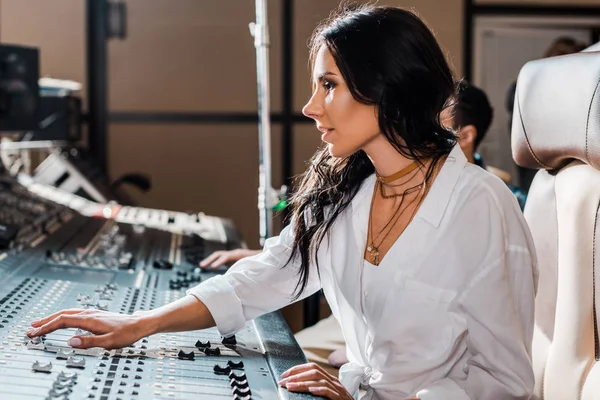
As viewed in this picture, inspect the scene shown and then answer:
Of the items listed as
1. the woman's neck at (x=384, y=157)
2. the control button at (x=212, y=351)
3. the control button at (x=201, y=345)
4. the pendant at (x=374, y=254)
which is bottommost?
the control button at (x=201, y=345)

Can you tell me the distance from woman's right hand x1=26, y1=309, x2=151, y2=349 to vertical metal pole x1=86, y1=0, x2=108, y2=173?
3.84 meters

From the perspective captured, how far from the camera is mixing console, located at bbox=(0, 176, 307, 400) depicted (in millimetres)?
1000

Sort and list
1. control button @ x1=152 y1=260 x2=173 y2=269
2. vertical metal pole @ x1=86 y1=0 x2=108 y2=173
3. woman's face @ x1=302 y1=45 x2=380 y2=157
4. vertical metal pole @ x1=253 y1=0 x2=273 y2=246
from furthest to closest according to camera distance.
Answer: vertical metal pole @ x1=86 y1=0 x2=108 y2=173, vertical metal pole @ x1=253 y1=0 x2=273 y2=246, control button @ x1=152 y1=260 x2=173 y2=269, woman's face @ x1=302 y1=45 x2=380 y2=157

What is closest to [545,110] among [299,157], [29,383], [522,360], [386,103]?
[386,103]

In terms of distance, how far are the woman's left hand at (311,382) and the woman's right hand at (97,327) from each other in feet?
0.83

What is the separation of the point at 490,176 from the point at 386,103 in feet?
0.66

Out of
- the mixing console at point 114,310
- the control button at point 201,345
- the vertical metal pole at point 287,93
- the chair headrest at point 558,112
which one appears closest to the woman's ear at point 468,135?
the mixing console at point 114,310

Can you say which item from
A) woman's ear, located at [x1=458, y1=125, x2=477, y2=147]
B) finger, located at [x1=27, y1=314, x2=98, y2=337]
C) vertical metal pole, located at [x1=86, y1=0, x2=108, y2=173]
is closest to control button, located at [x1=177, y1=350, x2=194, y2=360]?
finger, located at [x1=27, y1=314, x2=98, y2=337]

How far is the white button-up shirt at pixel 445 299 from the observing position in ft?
4.05

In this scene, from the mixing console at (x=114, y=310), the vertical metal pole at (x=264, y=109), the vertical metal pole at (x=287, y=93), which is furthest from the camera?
the vertical metal pole at (x=287, y=93)

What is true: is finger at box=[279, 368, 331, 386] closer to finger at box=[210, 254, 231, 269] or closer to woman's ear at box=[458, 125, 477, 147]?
finger at box=[210, 254, 231, 269]

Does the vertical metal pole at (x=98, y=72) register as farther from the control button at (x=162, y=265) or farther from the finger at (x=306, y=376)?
the finger at (x=306, y=376)

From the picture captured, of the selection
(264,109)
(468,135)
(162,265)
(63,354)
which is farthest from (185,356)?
(468,135)

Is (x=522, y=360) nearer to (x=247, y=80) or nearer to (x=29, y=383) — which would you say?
(x=29, y=383)
